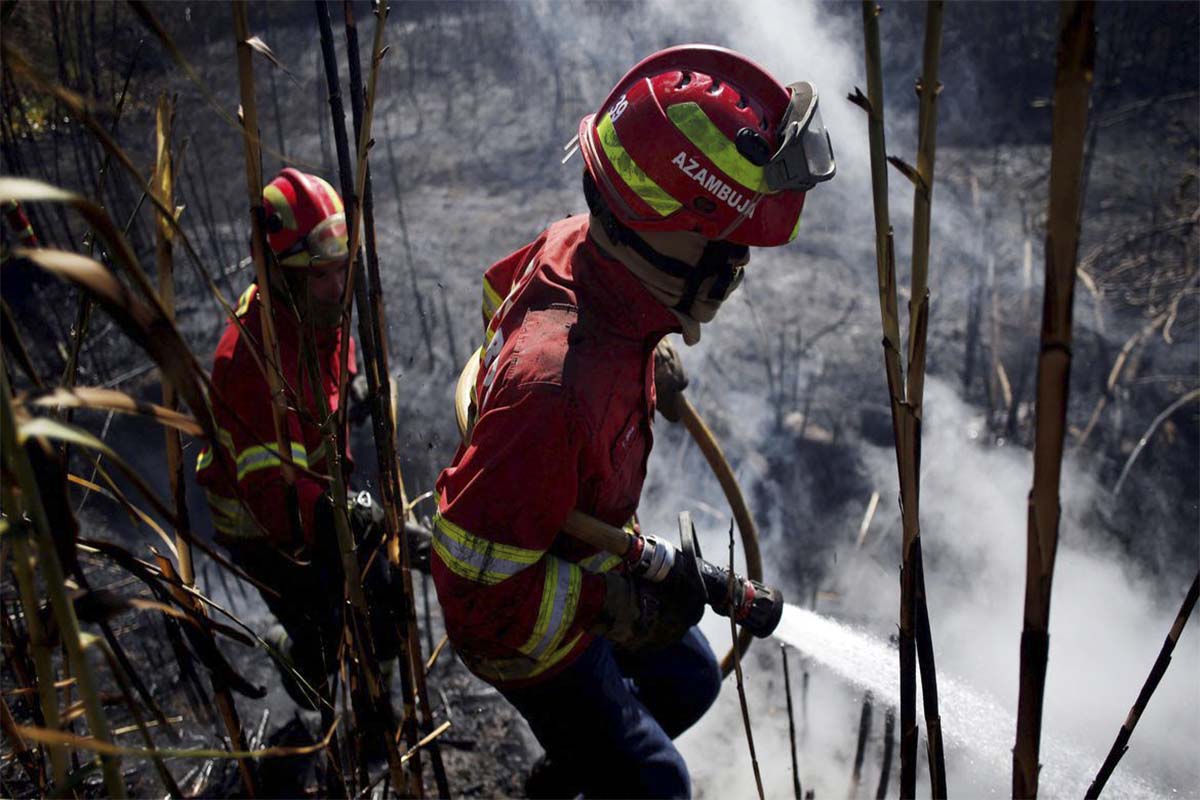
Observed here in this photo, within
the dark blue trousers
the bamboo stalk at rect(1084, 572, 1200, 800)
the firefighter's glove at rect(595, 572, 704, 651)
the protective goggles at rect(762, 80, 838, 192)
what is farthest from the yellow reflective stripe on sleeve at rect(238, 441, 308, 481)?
the bamboo stalk at rect(1084, 572, 1200, 800)

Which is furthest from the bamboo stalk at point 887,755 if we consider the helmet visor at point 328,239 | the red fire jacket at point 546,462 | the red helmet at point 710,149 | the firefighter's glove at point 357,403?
the helmet visor at point 328,239

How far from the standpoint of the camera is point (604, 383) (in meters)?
2.36

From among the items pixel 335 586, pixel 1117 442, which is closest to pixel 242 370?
pixel 335 586

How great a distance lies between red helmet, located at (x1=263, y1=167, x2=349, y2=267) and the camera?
3887mm

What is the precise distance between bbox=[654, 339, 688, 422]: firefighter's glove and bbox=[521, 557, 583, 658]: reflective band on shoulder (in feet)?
3.53

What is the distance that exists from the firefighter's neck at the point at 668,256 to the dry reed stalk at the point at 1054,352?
1583mm

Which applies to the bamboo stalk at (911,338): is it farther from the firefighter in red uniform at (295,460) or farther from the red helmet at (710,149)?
the firefighter in red uniform at (295,460)

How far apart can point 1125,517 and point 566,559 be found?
409 cm

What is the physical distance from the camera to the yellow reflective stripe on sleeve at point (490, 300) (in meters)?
3.24

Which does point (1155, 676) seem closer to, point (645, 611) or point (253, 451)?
point (645, 611)

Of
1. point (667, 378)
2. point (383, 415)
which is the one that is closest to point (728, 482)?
point (667, 378)

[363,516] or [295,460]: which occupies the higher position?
[295,460]

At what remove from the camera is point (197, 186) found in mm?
8898

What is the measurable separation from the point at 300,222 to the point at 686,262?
215 cm
